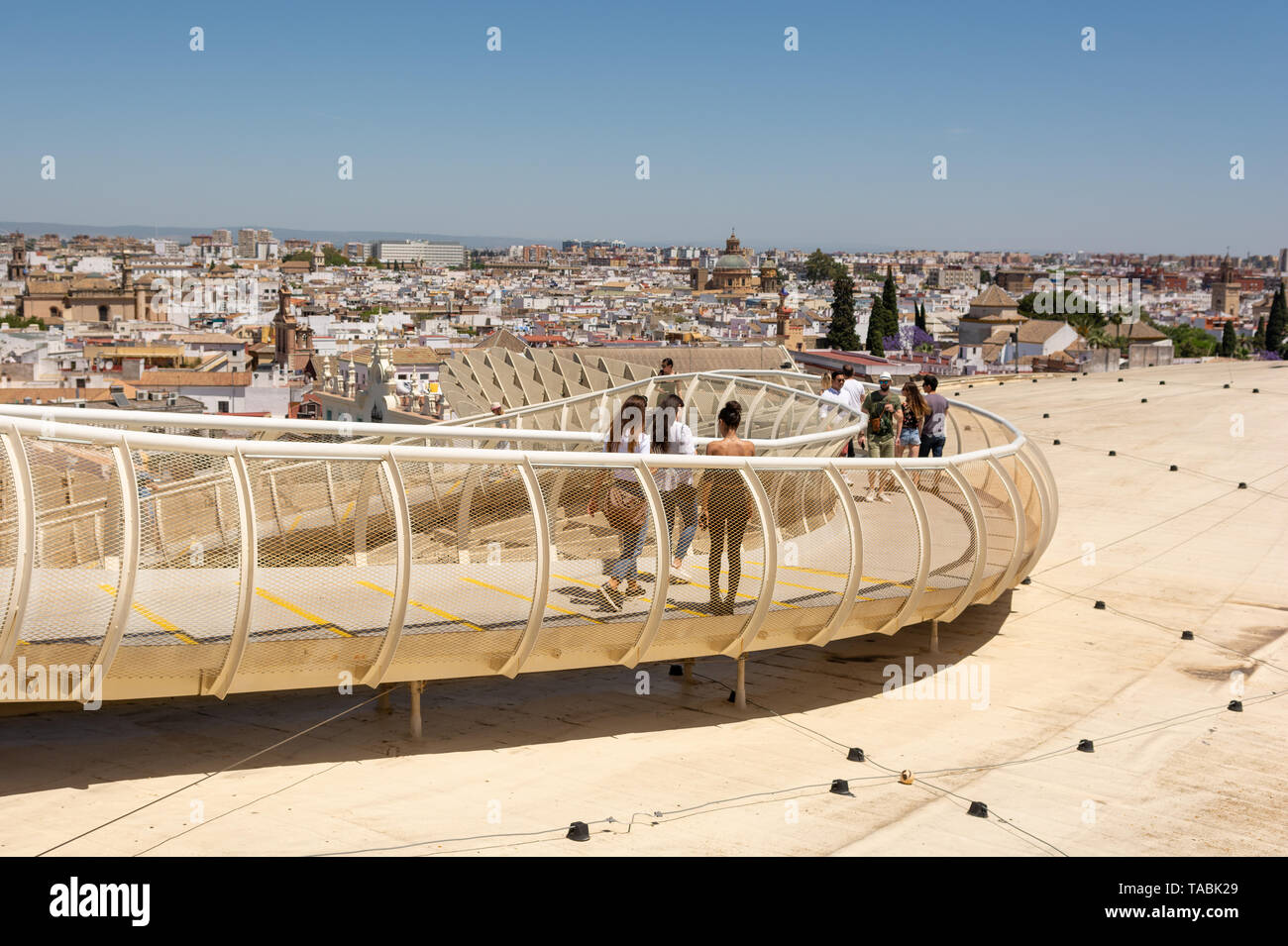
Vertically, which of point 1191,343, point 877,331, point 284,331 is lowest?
point 1191,343

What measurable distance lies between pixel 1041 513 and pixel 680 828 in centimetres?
561

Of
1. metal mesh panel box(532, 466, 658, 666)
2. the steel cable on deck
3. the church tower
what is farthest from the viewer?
the church tower

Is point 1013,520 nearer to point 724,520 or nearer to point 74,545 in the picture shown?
point 724,520

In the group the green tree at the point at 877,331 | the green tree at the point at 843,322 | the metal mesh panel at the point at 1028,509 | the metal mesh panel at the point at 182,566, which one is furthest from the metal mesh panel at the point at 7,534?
the green tree at the point at 843,322

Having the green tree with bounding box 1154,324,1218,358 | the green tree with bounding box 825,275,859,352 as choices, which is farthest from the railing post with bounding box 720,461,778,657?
the green tree with bounding box 1154,324,1218,358

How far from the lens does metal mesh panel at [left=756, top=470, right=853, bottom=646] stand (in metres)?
7.32

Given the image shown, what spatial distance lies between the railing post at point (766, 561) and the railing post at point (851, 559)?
21.7 inches

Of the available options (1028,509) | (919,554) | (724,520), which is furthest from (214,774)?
(1028,509)

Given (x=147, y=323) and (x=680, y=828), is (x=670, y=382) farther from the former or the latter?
(x=147, y=323)

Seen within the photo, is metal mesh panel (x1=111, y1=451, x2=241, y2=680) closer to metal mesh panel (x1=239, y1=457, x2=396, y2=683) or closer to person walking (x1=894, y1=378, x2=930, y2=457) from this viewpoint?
metal mesh panel (x1=239, y1=457, x2=396, y2=683)

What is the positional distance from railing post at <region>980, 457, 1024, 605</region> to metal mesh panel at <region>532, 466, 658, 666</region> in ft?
11.0

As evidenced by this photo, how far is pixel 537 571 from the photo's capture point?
20.9 feet

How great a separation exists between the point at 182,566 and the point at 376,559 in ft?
2.99

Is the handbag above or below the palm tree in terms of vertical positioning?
below
